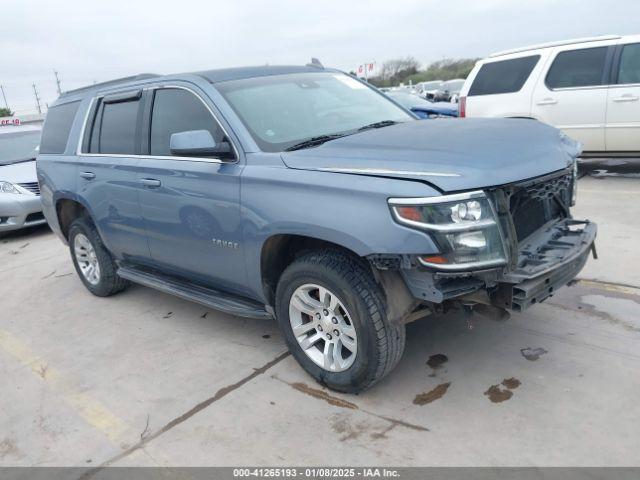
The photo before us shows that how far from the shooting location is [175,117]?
4191 mm

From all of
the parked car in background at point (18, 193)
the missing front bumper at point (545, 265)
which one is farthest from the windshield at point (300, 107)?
the parked car in background at point (18, 193)

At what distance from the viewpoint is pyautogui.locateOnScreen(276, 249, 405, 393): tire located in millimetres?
3061

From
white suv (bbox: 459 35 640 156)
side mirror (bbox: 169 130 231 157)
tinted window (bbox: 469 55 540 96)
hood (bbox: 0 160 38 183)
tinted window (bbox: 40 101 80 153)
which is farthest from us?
hood (bbox: 0 160 38 183)

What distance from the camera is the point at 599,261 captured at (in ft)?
16.7

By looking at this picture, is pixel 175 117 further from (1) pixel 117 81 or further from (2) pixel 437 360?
(2) pixel 437 360

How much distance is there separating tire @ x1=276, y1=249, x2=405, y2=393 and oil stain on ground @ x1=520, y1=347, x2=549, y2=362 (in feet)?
3.08


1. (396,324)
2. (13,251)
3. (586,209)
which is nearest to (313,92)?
(396,324)

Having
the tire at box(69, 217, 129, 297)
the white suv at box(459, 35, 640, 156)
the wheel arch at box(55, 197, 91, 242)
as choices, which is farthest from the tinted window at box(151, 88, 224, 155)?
the white suv at box(459, 35, 640, 156)

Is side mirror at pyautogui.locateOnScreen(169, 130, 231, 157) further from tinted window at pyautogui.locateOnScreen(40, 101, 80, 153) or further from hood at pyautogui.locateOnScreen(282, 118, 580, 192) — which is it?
tinted window at pyautogui.locateOnScreen(40, 101, 80, 153)

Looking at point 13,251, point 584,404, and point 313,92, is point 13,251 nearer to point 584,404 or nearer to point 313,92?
point 313,92

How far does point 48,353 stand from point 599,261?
474 cm

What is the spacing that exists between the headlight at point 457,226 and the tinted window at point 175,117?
1.58 metres

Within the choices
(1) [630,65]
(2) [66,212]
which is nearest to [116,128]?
(2) [66,212]

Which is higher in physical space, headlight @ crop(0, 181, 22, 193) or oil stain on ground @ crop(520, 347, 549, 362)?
headlight @ crop(0, 181, 22, 193)
